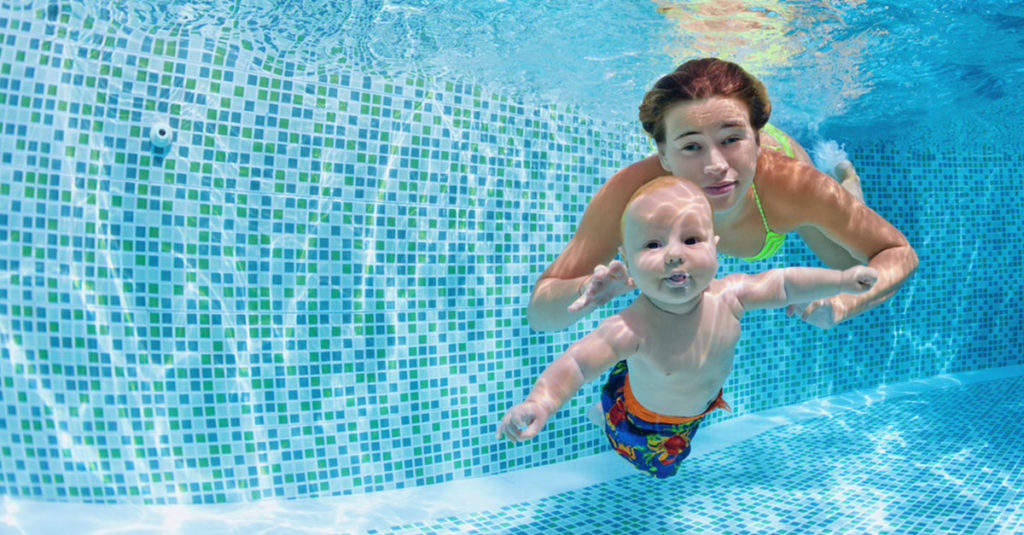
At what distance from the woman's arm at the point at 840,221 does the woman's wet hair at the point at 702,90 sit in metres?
0.40

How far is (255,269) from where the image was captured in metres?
4.03

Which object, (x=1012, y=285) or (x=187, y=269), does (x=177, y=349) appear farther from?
(x=1012, y=285)

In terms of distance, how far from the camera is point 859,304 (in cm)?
244

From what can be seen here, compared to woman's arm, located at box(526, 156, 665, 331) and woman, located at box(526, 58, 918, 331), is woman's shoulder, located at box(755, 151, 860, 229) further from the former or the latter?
woman's arm, located at box(526, 156, 665, 331)

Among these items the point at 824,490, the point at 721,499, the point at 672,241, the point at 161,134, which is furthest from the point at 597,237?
the point at 161,134

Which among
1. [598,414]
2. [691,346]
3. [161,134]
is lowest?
[598,414]

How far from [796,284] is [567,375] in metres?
1.04

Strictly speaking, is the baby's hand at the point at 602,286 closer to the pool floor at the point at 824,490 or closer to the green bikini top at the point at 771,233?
the green bikini top at the point at 771,233

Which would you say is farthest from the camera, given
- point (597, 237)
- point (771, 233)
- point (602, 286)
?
point (771, 233)

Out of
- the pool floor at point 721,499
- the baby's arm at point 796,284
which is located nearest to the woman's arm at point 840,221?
the baby's arm at point 796,284

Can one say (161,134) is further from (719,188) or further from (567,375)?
(719,188)

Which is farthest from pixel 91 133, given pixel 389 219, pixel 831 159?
pixel 831 159

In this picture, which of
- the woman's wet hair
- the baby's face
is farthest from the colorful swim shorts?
the woman's wet hair

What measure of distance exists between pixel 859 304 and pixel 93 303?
4350mm
